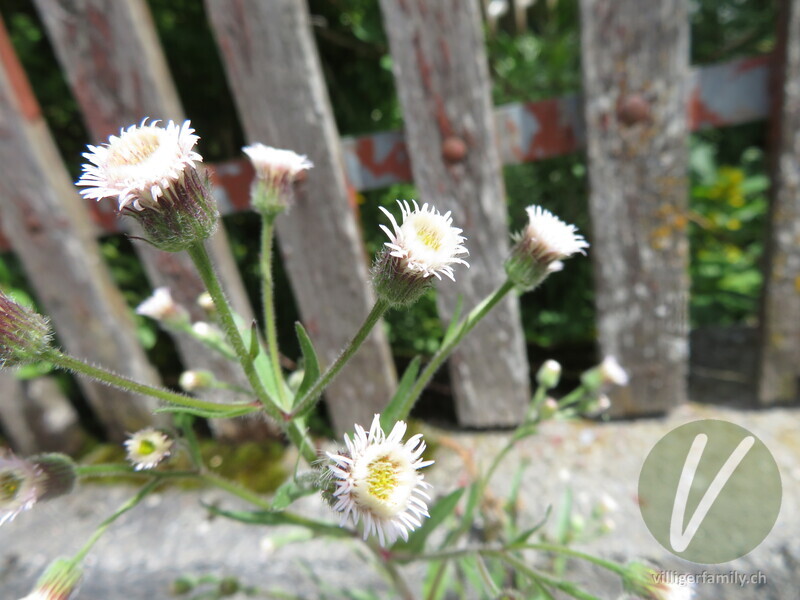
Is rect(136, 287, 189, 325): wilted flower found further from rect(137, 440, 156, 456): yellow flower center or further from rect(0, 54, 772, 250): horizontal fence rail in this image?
rect(0, 54, 772, 250): horizontal fence rail

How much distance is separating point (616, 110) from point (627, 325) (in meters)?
0.57

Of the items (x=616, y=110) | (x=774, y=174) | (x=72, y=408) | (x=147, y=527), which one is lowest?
(x=147, y=527)

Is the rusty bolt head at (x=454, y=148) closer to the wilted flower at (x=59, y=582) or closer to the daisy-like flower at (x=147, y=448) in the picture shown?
the daisy-like flower at (x=147, y=448)

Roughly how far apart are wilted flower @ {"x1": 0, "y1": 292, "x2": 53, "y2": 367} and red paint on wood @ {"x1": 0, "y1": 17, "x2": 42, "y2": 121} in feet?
3.70

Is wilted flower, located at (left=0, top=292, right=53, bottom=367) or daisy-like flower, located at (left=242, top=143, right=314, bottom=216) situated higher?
daisy-like flower, located at (left=242, top=143, right=314, bottom=216)

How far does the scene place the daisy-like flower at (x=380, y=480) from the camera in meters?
0.54

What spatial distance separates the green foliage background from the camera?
166 cm

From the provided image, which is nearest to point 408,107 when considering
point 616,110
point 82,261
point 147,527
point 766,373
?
point 616,110

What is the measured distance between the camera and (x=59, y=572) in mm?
726

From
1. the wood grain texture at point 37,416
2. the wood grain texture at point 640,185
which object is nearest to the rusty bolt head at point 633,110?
the wood grain texture at point 640,185

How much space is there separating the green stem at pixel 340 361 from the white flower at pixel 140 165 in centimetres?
22

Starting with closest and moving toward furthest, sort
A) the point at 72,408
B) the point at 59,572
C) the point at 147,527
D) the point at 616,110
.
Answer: the point at 59,572, the point at 616,110, the point at 147,527, the point at 72,408

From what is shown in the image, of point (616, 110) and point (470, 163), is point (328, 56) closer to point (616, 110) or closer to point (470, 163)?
point (470, 163)

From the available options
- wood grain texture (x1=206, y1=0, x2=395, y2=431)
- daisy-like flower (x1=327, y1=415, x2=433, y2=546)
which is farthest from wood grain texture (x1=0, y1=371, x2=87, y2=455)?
daisy-like flower (x1=327, y1=415, x2=433, y2=546)
